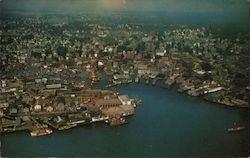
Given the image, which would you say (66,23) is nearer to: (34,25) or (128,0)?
(34,25)

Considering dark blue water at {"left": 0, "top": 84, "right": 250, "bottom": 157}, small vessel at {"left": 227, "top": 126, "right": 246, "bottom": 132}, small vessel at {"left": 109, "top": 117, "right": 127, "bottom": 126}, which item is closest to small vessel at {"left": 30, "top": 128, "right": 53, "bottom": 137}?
dark blue water at {"left": 0, "top": 84, "right": 250, "bottom": 157}

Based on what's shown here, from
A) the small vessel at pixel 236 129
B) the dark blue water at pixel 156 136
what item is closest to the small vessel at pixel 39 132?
the dark blue water at pixel 156 136

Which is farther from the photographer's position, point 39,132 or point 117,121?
point 117,121

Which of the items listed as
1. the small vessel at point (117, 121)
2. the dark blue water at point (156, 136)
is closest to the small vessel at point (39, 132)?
the dark blue water at point (156, 136)

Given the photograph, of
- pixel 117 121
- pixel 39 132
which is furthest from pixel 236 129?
pixel 39 132

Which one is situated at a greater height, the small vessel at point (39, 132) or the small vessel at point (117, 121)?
the small vessel at point (117, 121)

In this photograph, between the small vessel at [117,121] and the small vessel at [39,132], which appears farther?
the small vessel at [117,121]

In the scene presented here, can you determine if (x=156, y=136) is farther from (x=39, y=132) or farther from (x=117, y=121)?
(x=39, y=132)

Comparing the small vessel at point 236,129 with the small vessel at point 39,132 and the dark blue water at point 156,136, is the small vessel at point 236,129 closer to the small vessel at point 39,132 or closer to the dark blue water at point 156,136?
the dark blue water at point 156,136

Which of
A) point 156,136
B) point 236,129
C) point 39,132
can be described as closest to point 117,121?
point 156,136
